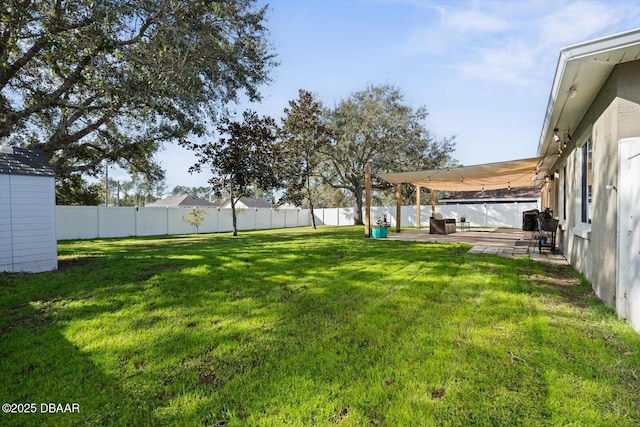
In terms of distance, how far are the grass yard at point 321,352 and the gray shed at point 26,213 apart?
142 centimetres

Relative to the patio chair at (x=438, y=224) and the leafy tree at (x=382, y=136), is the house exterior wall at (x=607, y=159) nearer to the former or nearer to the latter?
the patio chair at (x=438, y=224)

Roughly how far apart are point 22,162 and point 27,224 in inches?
51.1

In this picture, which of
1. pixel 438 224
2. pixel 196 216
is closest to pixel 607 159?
pixel 438 224

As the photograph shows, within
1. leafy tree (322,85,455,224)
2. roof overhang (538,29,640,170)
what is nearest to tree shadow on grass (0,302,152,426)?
roof overhang (538,29,640,170)

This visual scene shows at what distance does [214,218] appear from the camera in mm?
19578

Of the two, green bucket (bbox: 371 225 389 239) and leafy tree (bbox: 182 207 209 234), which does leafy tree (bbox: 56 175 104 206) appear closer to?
leafy tree (bbox: 182 207 209 234)

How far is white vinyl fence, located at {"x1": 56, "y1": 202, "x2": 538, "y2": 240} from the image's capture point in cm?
1415

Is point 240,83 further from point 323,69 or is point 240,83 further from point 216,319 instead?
point 216,319

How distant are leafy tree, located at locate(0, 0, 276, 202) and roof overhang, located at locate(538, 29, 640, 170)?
604 cm

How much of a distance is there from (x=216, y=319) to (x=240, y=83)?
8.22m

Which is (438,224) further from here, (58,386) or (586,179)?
(58,386)

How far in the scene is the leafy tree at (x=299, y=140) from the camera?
58.9ft

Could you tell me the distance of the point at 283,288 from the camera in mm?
4621

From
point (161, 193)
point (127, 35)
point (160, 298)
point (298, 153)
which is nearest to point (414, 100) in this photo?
point (298, 153)
